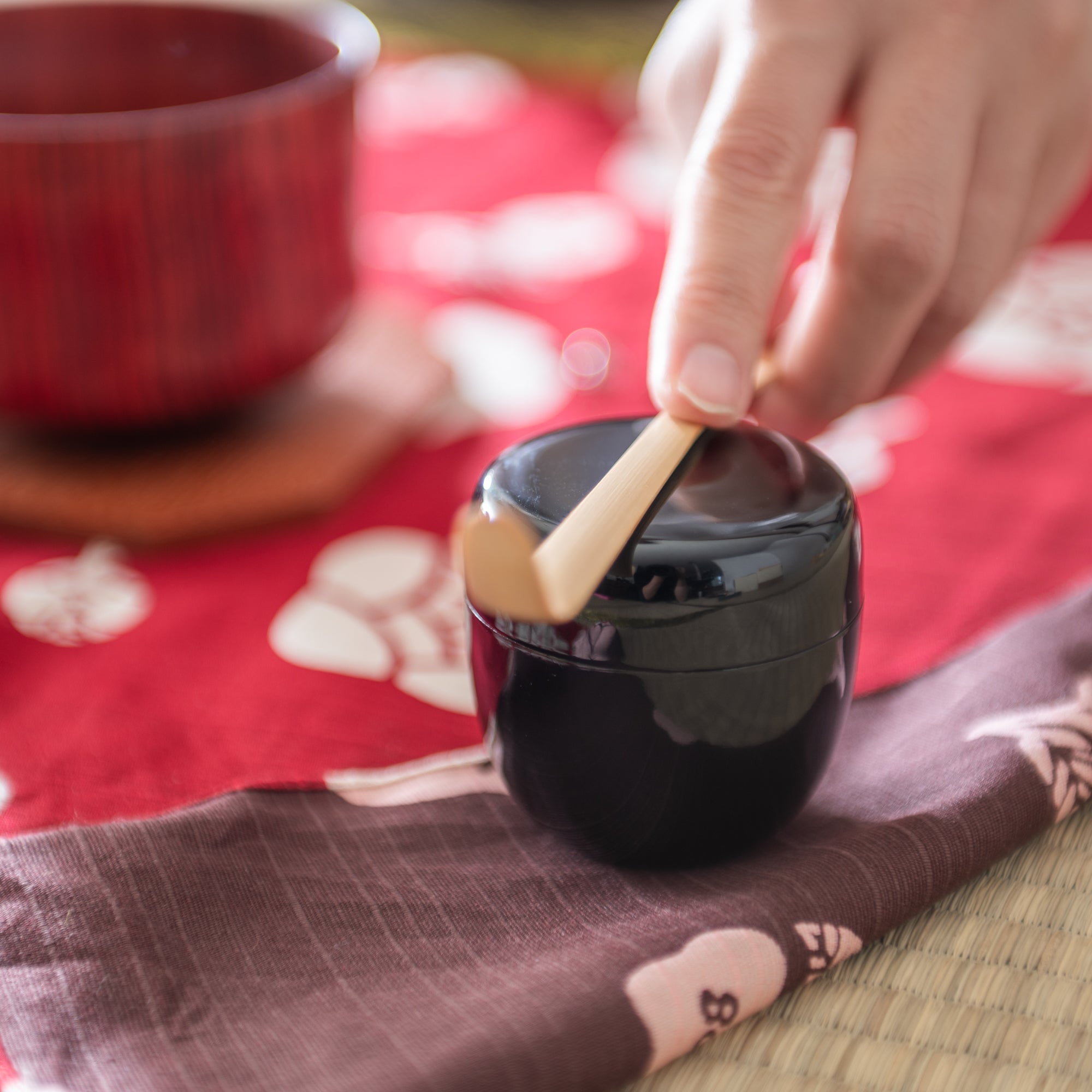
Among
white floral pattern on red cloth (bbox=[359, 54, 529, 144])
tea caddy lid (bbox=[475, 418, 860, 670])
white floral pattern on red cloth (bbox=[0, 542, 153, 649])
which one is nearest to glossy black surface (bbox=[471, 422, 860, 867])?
tea caddy lid (bbox=[475, 418, 860, 670])

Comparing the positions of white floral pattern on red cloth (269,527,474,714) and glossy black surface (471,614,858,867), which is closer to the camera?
glossy black surface (471,614,858,867)

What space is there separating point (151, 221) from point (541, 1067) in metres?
0.34

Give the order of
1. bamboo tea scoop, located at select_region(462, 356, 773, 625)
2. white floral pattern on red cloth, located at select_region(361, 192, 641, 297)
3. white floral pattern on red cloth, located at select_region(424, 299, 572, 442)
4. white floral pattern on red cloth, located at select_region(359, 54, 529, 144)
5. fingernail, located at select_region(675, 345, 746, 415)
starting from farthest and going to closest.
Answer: white floral pattern on red cloth, located at select_region(359, 54, 529, 144), white floral pattern on red cloth, located at select_region(361, 192, 641, 297), white floral pattern on red cloth, located at select_region(424, 299, 572, 442), fingernail, located at select_region(675, 345, 746, 415), bamboo tea scoop, located at select_region(462, 356, 773, 625)

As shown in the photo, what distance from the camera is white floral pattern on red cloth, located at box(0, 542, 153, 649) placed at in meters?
0.44

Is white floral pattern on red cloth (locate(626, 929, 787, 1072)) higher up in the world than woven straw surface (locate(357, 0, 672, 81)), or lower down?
lower down

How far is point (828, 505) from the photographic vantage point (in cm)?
30

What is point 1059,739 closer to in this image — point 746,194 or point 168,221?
point 746,194

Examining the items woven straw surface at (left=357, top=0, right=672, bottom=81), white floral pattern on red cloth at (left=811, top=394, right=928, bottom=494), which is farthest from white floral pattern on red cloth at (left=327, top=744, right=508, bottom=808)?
woven straw surface at (left=357, top=0, right=672, bottom=81)

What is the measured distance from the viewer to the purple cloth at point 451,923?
265 mm

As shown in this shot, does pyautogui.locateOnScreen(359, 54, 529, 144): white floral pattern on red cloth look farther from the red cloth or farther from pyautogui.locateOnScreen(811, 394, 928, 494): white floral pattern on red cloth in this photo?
pyautogui.locateOnScreen(811, 394, 928, 494): white floral pattern on red cloth

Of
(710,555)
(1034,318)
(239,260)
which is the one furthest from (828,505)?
(1034,318)

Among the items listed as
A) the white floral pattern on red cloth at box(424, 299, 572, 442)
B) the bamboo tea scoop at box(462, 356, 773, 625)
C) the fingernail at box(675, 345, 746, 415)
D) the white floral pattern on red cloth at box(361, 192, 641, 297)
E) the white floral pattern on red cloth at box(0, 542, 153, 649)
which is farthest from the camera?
the white floral pattern on red cloth at box(361, 192, 641, 297)

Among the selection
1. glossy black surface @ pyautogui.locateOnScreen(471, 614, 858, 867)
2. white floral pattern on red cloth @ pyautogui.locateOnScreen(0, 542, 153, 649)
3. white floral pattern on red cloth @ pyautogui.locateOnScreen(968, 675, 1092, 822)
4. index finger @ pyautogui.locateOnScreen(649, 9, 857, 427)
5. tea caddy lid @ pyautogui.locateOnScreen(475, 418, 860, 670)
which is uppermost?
index finger @ pyautogui.locateOnScreen(649, 9, 857, 427)

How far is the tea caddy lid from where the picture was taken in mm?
275
